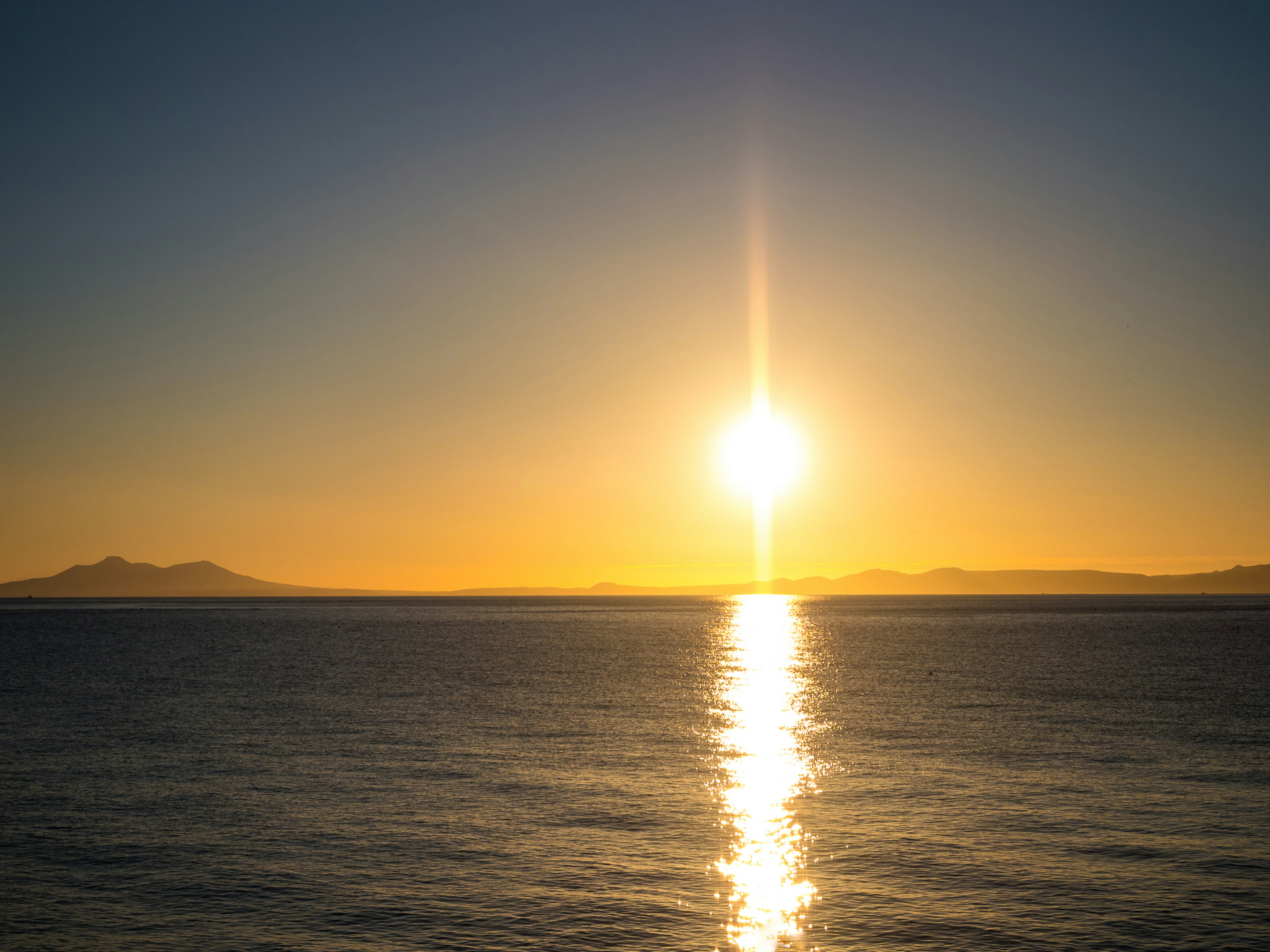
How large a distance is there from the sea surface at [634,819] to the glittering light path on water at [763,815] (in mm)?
106

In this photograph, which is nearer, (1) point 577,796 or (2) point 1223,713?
(1) point 577,796

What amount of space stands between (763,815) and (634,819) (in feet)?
12.3

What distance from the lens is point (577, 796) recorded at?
29109 mm

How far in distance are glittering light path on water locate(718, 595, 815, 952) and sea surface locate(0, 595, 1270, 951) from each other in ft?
0.35

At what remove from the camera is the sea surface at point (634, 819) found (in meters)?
18.3

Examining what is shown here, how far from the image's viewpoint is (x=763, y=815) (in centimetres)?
2678

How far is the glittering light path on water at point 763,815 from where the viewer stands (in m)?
18.3

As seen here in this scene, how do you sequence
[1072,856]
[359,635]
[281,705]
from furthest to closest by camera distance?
[359,635] < [281,705] < [1072,856]

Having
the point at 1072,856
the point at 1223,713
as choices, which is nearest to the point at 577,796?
the point at 1072,856

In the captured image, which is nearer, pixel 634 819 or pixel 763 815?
pixel 634 819

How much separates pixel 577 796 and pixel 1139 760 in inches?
850

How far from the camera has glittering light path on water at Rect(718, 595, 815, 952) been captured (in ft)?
60.0

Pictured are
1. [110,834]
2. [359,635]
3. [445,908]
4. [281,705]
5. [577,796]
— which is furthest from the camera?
[359,635]

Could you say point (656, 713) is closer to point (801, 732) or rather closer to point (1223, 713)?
point (801, 732)
